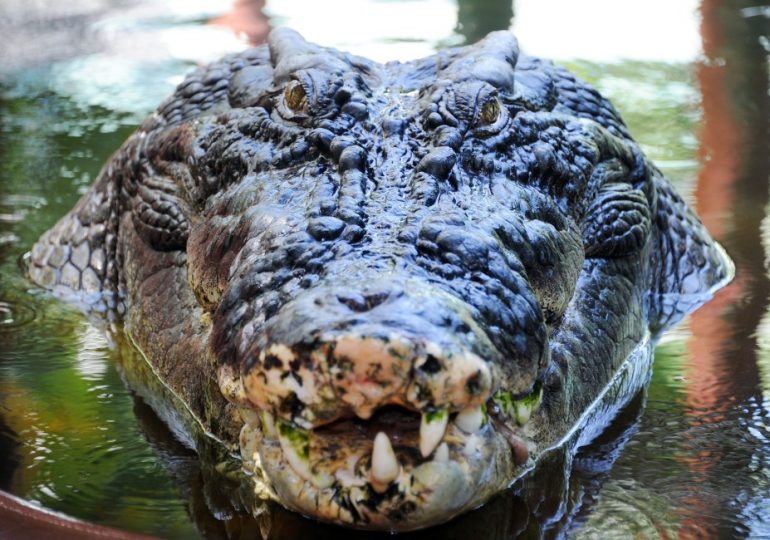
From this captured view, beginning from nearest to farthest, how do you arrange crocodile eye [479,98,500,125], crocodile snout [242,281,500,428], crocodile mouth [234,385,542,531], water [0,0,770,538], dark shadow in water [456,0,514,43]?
1. crocodile snout [242,281,500,428]
2. crocodile mouth [234,385,542,531]
3. water [0,0,770,538]
4. crocodile eye [479,98,500,125]
5. dark shadow in water [456,0,514,43]

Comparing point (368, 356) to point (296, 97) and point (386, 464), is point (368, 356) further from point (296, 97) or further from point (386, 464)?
point (296, 97)

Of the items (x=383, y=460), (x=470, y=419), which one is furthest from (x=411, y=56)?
(x=383, y=460)

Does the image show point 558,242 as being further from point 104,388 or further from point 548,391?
point 104,388

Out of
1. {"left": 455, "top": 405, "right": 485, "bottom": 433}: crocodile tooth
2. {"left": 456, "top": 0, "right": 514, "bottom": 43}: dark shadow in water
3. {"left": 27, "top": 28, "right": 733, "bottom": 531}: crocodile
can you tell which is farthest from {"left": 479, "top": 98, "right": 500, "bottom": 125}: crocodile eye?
{"left": 456, "top": 0, "right": 514, "bottom": 43}: dark shadow in water

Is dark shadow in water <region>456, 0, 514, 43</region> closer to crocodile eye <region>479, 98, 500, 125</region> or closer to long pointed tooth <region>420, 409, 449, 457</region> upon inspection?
crocodile eye <region>479, 98, 500, 125</region>

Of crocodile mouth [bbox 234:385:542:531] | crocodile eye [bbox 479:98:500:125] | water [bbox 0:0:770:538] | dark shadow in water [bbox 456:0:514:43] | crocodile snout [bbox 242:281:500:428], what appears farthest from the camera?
dark shadow in water [bbox 456:0:514:43]

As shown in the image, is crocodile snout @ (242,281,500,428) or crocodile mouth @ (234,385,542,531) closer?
crocodile snout @ (242,281,500,428)

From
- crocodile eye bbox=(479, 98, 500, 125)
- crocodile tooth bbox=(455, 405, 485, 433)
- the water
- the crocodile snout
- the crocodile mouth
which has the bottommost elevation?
the water

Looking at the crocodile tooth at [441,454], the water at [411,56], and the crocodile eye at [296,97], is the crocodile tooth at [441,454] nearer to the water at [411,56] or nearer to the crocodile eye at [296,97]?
the water at [411,56]
